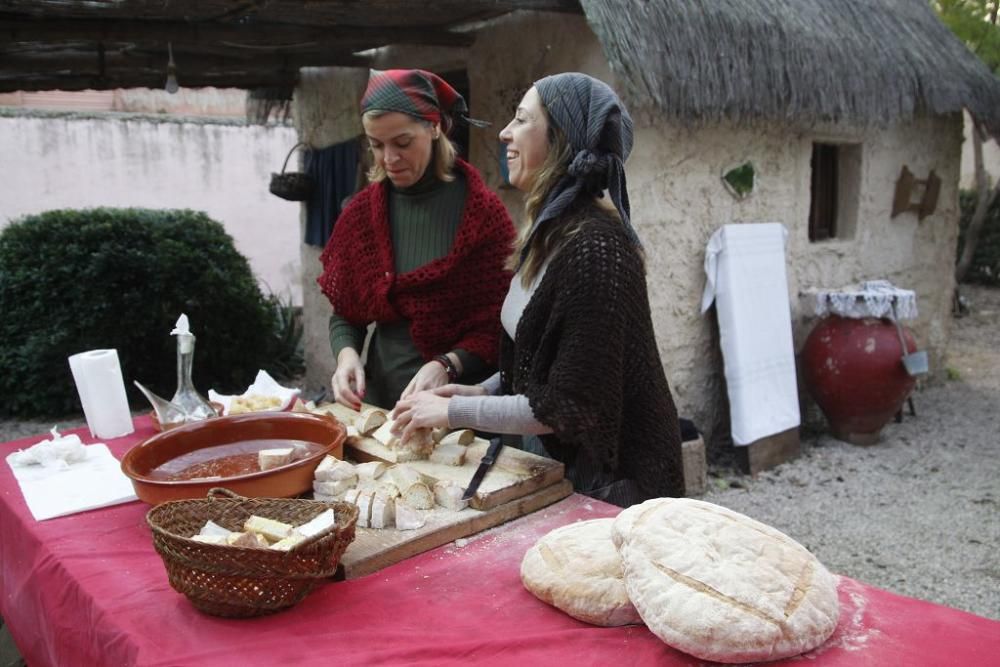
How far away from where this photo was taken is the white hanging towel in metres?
4.93

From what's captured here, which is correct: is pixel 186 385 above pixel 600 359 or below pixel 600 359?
below

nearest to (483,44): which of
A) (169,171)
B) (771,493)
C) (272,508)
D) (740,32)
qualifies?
(740,32)

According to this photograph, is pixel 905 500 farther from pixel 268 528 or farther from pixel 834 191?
pixel 268 528

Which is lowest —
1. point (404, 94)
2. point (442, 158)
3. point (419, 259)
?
point (419, 259)

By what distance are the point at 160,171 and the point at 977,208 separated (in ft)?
37.2

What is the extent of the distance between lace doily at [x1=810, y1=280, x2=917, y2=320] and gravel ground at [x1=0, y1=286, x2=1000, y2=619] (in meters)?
0.95

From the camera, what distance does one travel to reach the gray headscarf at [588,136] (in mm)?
1668

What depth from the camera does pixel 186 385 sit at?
2.19 meters

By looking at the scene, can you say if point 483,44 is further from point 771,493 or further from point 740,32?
point 771,493

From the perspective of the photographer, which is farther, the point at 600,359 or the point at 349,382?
A: the point at 349,382

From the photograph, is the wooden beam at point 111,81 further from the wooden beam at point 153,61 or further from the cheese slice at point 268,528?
the cheese slice at point 268,528

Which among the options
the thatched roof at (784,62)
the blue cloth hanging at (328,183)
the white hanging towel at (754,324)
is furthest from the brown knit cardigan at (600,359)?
the blue cloth hanging at (328,183)

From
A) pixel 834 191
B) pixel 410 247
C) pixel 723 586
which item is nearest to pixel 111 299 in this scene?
pixel 410 247

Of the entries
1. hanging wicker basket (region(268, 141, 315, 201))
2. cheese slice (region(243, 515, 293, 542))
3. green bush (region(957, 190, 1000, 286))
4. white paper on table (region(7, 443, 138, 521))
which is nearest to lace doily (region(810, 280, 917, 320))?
hanging wicker basket (region(268, 141, 315, 201))
